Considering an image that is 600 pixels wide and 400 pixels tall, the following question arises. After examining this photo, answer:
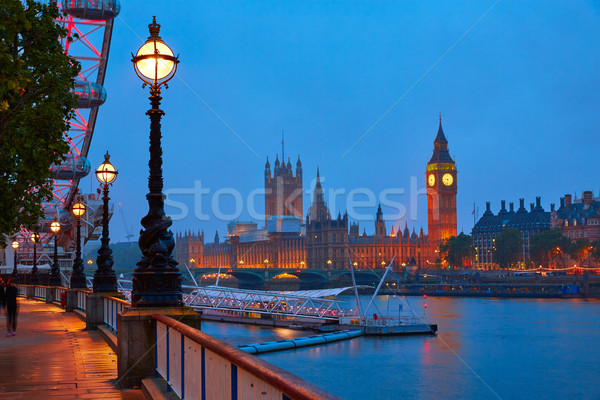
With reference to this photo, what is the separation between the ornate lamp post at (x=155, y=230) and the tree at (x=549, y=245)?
5901 inches

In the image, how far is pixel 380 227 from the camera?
636 ft

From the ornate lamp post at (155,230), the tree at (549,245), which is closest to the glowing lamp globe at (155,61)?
the ornate lamp post at (155,230)

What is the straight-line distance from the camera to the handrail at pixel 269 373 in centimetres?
383

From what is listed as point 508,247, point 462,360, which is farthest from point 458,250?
point 462,360

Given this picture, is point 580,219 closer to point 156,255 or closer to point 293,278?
point 293,278

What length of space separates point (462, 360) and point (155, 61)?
4456 centimetres

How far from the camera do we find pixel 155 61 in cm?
1060

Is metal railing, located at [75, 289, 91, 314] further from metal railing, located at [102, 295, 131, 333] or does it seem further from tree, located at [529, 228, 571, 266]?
tree, located at [529, 228, 571, 266]

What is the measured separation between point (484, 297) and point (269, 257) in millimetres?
81488

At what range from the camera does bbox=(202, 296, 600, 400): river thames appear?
41.5m

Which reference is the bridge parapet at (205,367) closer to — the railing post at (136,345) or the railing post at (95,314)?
the railing post at (136,345)

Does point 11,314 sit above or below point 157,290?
below

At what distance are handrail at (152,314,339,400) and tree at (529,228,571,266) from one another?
6046 inches

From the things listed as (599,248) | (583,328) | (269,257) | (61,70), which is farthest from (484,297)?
(61,70)
